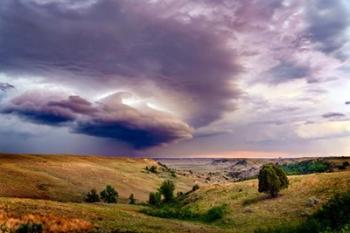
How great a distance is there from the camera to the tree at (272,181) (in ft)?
238

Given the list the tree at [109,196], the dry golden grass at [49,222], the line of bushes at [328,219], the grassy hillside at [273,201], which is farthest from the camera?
the tree at [109,196]

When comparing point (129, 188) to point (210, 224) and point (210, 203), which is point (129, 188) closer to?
point (210, 203)

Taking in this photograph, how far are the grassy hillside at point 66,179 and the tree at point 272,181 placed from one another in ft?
157

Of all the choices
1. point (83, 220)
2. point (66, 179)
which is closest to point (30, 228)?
point (83, 220)

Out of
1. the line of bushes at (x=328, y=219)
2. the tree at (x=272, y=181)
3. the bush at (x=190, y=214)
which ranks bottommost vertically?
the bush at (x=190, y=214)

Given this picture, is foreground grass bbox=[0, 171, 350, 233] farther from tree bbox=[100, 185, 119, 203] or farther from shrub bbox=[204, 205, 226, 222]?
tree bbox=[100, 185, 119, 203]

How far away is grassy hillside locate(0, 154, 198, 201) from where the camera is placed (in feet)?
350

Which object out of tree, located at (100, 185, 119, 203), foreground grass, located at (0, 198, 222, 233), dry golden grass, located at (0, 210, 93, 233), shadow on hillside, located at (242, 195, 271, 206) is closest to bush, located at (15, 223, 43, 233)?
dry golden grass, located at (0, 210, 93, 233)

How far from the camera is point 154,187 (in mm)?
154250

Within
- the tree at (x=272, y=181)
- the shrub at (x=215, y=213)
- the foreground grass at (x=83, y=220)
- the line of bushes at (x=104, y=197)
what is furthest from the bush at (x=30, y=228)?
the line of bushes at (x=104, y=197)

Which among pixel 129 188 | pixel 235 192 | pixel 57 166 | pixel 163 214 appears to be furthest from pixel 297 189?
pixel 57 166

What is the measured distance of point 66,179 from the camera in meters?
133

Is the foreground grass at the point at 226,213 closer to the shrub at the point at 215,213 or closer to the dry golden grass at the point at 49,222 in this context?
the dry golden grass at the point at 49,222

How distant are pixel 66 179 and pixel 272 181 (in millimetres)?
76615
